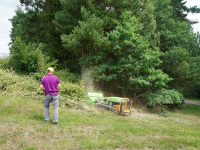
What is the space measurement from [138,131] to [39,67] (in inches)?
367

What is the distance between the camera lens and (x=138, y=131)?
5.94 metres

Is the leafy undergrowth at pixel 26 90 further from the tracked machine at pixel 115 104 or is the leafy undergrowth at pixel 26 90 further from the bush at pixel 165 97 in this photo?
the bush at pixel 165 97

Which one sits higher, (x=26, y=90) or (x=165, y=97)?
(x=26, y=90)

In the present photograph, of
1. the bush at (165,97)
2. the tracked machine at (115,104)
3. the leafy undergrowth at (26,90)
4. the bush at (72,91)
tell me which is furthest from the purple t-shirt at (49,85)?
the bush at (165,97)

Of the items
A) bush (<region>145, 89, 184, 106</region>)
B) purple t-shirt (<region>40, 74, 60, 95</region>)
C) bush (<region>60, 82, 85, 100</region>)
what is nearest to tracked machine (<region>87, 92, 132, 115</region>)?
bush (<region>60, 82, 85, 100</region>)

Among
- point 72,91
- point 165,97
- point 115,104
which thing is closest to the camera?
point 115,104

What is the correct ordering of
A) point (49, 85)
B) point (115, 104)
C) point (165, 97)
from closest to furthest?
point (49, 85) → point (115, 104) → point (165, 97)

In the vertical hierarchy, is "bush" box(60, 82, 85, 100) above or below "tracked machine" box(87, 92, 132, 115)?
above

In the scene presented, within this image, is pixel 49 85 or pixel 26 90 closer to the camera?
pixel 49 85

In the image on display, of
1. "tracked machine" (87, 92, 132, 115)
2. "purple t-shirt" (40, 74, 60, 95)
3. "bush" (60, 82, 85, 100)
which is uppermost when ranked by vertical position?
"purple t-shirt" (40, 74, 60, 95)

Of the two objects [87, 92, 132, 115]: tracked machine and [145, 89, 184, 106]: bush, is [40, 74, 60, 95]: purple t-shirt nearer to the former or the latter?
[87, 92, 132, 115]: tracked machine

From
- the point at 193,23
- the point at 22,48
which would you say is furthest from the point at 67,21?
the point at 193,23

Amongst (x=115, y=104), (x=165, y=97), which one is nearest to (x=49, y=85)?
(x=115, y=104)

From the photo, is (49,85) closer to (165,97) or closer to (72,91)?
(72,91)
